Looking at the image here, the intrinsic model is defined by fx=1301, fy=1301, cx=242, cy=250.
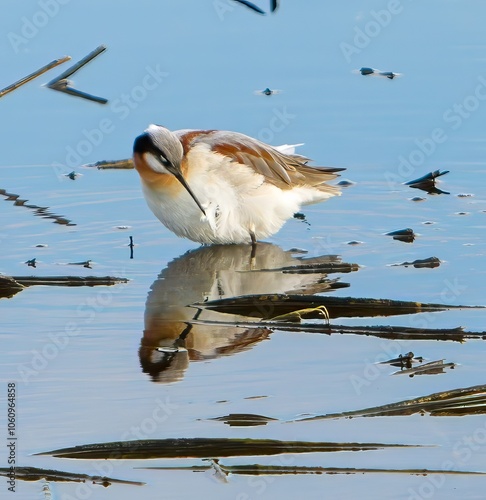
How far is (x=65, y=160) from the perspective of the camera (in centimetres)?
1423

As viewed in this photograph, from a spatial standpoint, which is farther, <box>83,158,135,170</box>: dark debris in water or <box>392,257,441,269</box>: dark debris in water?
<box>83,158,135,170</box>: dark debris in water

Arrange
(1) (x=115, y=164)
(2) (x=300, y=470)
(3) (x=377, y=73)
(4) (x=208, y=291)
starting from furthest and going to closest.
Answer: (3) (x=377, y=73) → (1) (x=115, y=164) → (4) (x=208, y=291) → (2) (x=300, y=470)

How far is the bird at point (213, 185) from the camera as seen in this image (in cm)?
1166

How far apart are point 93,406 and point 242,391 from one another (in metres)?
0.95

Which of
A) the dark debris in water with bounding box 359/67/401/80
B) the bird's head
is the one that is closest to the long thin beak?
the bird's head

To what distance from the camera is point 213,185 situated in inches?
466

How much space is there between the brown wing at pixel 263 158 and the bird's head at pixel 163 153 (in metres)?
0.27

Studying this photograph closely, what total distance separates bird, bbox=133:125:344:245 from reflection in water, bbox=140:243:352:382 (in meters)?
0.26

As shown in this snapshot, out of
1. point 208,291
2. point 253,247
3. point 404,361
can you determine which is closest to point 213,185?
point 253,247

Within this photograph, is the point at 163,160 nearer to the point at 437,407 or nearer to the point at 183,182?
the point at 183,182

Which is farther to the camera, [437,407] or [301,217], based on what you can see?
[301,217]

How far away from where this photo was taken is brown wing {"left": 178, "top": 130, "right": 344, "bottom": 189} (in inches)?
475

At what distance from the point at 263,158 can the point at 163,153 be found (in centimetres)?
131

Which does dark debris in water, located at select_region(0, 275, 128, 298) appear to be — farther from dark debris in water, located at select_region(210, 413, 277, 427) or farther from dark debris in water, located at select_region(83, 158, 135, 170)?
dark debris in water, located at select_region(83, 158, 135, 170)
